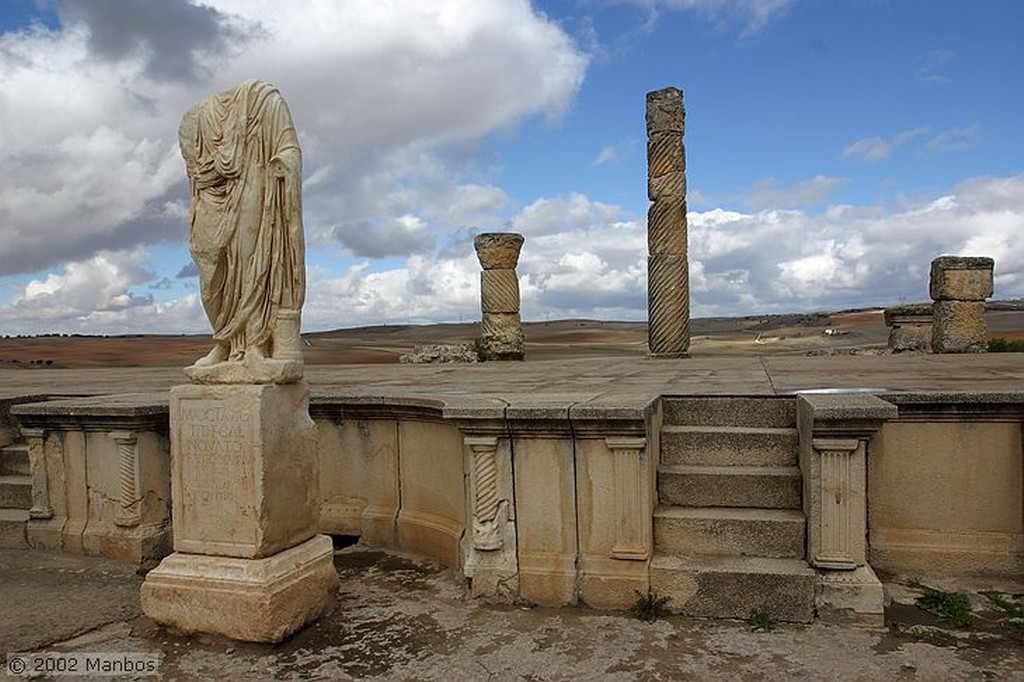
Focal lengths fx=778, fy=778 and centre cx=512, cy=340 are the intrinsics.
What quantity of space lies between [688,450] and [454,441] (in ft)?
5.13

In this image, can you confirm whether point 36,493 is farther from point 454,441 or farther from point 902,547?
point 902,547

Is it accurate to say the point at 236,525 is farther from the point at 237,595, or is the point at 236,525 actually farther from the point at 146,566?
the point at 146,566

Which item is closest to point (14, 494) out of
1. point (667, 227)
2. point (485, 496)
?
point (485, 496)

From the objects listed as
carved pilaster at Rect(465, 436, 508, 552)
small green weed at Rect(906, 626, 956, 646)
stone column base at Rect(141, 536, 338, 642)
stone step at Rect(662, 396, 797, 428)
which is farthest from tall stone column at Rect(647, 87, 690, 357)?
stone column base at Rect(141, 536, 338, 642)

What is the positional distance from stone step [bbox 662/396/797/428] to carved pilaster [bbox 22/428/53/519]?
182 inches

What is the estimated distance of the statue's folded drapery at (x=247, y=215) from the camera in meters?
4.29

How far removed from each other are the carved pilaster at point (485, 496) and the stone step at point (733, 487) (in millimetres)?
1089

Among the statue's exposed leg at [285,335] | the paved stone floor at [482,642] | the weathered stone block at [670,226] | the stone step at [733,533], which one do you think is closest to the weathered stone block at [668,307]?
the weathered stone block at [670,226]

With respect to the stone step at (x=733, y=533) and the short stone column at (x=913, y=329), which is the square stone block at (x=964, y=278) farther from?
the stone step at (x=733, y=533)

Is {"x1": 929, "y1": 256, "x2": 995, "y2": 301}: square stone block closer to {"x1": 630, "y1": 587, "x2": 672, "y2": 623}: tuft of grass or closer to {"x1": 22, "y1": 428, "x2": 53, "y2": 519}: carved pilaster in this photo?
{"x1": 630, "y1": 587, "x2": 672, "y2": 623}: tuft of grass

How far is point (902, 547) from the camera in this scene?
473cm

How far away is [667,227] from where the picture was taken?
44.7ft

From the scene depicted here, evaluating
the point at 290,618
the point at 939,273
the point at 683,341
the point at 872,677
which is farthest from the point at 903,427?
the point at 939,273

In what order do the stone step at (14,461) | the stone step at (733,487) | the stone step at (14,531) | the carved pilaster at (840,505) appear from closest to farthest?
the carved pilaster at (840,505), the stone step at (733,487), the stone step at (14,531), the stone step at (14,461)
